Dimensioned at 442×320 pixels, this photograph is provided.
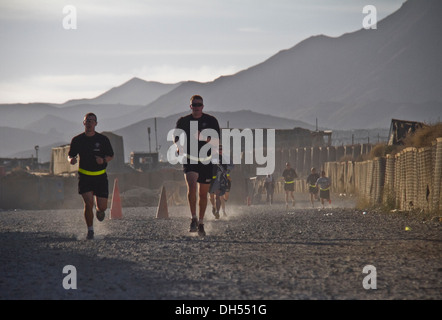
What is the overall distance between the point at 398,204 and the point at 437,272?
10979 mm

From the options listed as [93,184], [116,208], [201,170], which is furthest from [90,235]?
[116,208]

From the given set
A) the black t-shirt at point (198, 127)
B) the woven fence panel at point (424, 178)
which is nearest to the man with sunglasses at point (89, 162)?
the black t-shirt at point (198, 127)

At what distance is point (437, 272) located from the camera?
6.71 metres

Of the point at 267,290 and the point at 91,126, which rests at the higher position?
the point at 91,126

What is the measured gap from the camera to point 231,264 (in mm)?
7621

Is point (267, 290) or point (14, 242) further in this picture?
point (14, 242)

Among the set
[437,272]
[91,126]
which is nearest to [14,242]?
[91,126]

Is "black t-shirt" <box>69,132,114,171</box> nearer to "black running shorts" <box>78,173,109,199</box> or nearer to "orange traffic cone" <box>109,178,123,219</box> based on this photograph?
"black running shorts" <box>78,173,109,199</box>

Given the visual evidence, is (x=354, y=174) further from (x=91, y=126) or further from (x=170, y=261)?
(x=170, y=261)

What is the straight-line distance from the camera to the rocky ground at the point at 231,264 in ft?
19.4

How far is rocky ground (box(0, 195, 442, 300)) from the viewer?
19.4 ft
